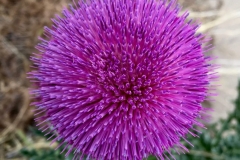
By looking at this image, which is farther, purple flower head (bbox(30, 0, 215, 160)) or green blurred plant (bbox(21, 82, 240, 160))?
green blurred plant (bbox(21, 82, 240, 160))

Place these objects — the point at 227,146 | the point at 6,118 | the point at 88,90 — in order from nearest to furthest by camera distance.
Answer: the point at 88,90 → the point at 227,146 → the point at 6,118

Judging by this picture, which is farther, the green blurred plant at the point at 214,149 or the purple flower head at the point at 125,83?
the green blurred plant at the point at 214,149

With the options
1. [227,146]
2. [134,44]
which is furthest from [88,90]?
[227,146]

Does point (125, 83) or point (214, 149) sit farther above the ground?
point (125, 83)

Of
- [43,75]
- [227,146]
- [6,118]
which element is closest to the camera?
[43,75]

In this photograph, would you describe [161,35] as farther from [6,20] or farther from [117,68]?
→ [6,20]

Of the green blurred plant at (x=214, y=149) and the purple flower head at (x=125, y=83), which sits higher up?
the purple flower head at (x=125, y=83)

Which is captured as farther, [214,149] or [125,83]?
[214,149]

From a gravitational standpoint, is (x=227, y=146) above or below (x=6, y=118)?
below
